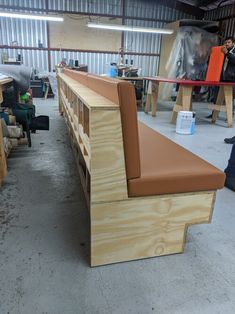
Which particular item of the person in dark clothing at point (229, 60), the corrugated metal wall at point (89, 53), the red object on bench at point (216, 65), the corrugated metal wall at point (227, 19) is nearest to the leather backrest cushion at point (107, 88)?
the person in dark clothing at point (229, 60)

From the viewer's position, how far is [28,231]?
140 centimetres

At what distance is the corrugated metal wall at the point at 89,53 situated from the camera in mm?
7418

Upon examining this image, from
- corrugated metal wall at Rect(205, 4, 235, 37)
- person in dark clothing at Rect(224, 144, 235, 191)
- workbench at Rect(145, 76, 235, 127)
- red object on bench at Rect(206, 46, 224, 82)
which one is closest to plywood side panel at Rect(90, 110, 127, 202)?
person in dark clothing at Rect(224, 144, 235, 191)

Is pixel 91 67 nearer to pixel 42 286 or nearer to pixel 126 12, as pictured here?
pixel 126 12

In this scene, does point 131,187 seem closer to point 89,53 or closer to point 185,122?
point 185,122

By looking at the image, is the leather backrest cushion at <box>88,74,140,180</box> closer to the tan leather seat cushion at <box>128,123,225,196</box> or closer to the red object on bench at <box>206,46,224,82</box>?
the tan leather seat cushion at <box>128,123,225,196</box>

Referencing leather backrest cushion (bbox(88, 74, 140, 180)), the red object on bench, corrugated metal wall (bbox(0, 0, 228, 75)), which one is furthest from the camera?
corrugated metal wall (bbox(0, 0, 228, 75))

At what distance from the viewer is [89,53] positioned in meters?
8.14

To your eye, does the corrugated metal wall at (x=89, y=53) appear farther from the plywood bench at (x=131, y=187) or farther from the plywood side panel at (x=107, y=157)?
the plywood side panel at (x=107, y=157)

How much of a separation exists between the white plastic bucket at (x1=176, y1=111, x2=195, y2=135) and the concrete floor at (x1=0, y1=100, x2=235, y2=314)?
1855 mm

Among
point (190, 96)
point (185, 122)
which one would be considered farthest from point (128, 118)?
point (190, 96)

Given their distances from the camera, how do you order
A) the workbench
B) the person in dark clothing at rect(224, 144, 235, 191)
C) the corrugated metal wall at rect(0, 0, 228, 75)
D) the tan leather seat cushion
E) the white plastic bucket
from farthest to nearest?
the corrugated metal wall at rect(0, 0, 228, 75) → the workbench → the white plastic bucket → the person in dark clothing at rect(224, 144, 235, 191) → the tan leather seat cushion

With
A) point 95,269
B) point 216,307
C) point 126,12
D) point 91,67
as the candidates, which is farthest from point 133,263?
point 126,12

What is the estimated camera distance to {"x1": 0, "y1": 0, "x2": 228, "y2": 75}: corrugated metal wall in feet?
24.3
